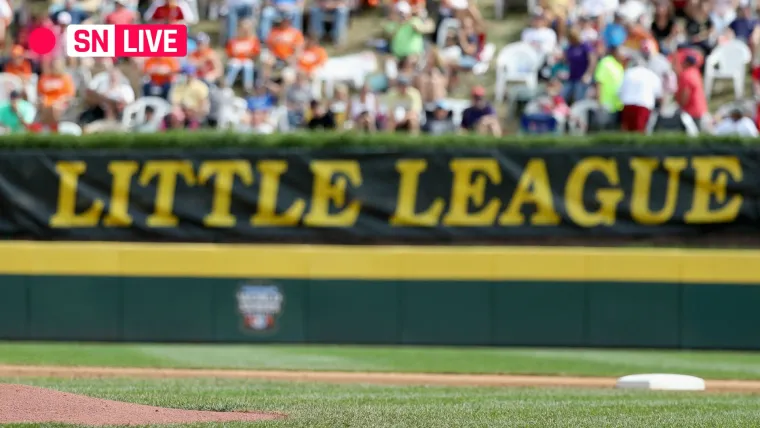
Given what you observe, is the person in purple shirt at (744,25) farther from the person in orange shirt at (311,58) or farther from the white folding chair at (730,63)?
the person in orange shirt at (311,58)

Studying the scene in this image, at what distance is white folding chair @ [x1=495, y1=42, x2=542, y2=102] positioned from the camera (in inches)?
797

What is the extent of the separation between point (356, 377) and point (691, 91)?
23.6 feet

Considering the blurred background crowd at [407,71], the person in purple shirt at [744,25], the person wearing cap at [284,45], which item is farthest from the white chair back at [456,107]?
the person in purple shirt at [744,25]

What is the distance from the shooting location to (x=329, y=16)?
72.0 feet

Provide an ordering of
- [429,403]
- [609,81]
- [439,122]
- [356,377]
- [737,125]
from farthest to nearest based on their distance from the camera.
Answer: [609,81] < [439,122] < [737,125] < [356,377] < [429,403]

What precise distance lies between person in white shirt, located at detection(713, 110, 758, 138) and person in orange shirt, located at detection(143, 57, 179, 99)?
7.78 m

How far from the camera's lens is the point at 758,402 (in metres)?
11.3

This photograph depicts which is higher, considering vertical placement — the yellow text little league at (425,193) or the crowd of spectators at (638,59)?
the crowd of spectators at (638,59)

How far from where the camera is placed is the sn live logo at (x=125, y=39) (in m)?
8.46

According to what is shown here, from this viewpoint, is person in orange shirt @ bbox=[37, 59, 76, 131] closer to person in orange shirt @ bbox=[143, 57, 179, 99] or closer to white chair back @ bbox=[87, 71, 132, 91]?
white chair back @ bbox=[87, 71, 132, 91]

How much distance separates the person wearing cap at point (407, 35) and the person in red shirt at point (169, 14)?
3208 millimetres

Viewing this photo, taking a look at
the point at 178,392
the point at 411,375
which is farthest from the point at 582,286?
the point at 178,392

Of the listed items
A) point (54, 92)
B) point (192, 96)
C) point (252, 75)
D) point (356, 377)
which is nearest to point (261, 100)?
point (192, 96)

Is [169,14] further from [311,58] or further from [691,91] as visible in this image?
[691,91]
